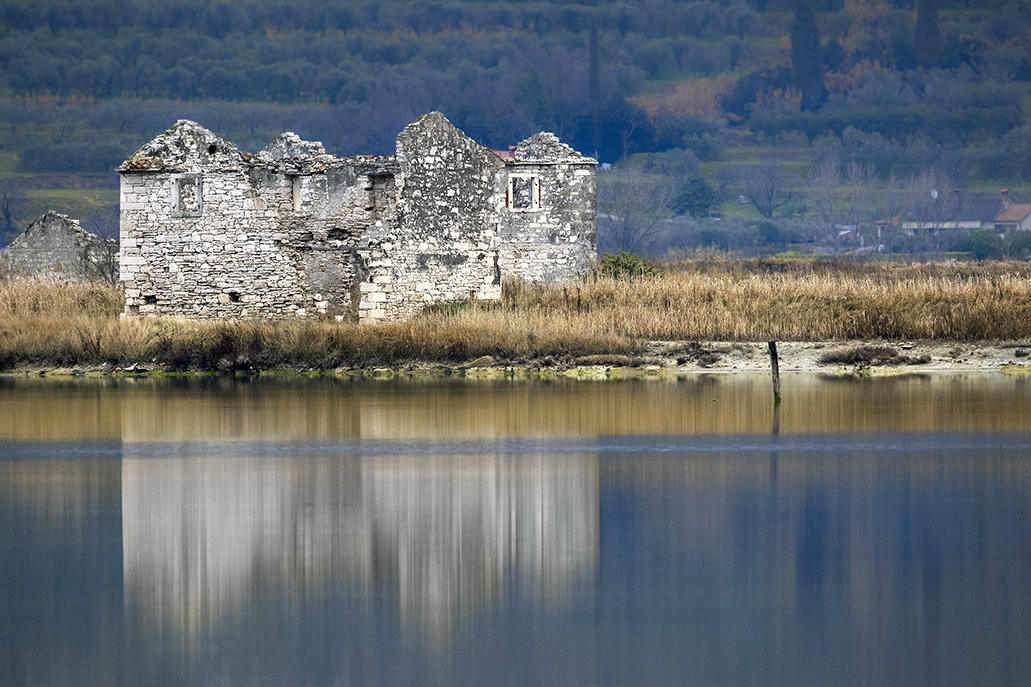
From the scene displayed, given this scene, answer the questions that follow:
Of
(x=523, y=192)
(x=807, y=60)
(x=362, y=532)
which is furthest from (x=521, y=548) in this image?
(x=807, y=60)

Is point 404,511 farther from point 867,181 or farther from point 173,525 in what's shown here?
point 867,181

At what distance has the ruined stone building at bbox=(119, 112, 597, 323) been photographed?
102 feet

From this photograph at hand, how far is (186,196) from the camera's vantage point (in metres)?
31.4

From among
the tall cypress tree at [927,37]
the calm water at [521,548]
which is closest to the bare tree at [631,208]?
the tall cypress tree at [927,37]

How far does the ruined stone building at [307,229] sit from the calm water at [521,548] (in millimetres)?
9170

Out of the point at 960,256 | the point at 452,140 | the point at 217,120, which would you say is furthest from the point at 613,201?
the point at 452,140

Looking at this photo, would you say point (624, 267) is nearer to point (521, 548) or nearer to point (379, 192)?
point (379, 192)

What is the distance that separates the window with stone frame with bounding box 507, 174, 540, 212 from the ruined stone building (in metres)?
5.24

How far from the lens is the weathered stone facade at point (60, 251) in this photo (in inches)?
1540

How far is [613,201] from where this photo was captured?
337 ft

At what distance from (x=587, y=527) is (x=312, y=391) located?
12.6 meters

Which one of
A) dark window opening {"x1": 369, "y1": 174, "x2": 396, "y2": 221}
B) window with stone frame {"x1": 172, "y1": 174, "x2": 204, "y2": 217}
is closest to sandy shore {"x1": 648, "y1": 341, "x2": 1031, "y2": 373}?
dark window opening {"x1": 369, "y1": 174, "x2": 396, "y2": 221}

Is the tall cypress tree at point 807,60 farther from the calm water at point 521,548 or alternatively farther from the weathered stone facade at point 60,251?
the calm water at point 521,548

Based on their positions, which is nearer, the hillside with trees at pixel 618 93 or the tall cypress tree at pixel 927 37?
the hillside with trees at pixel 618 93
